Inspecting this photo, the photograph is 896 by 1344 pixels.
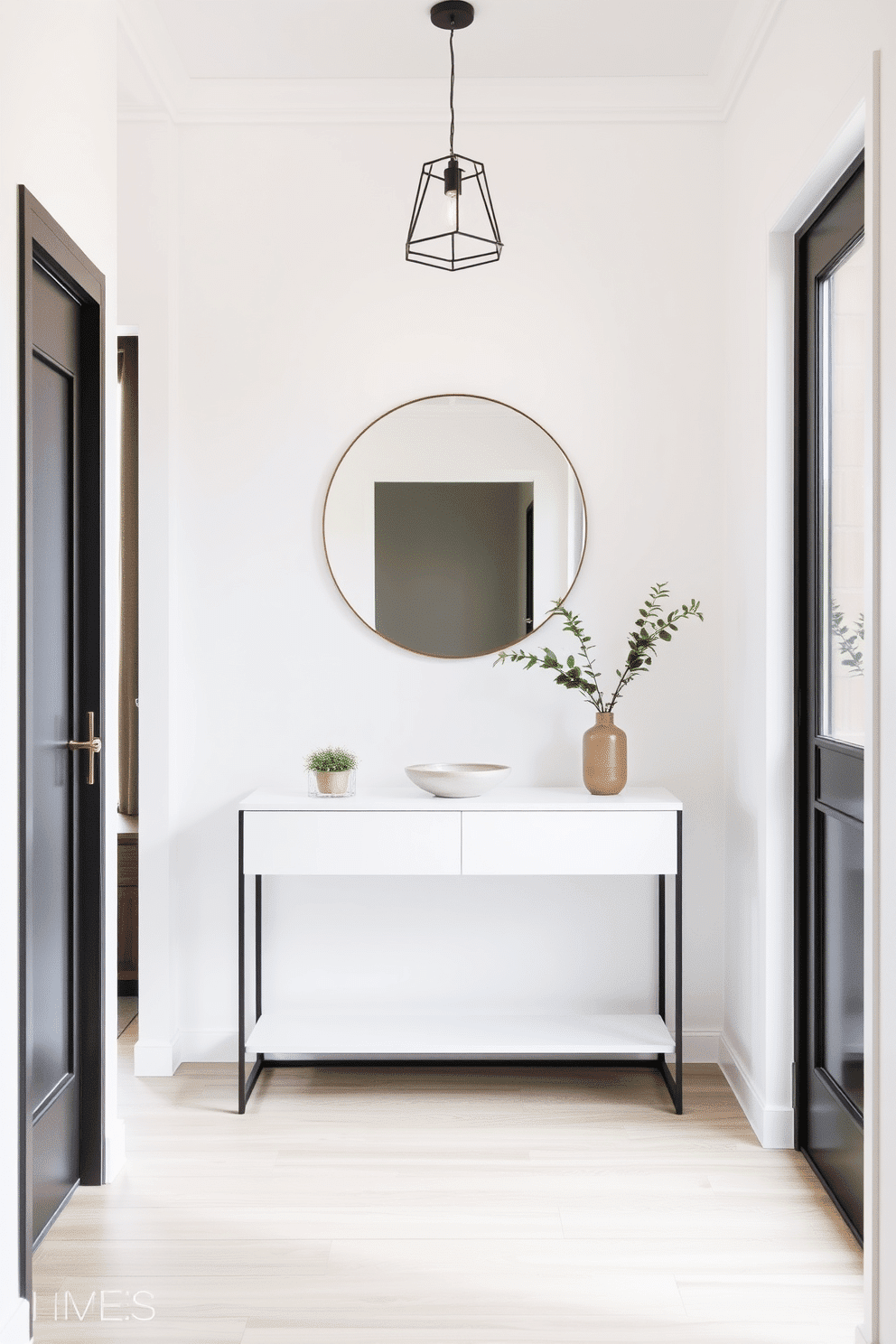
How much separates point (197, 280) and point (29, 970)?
2.10 meters

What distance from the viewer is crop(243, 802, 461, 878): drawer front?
283cm

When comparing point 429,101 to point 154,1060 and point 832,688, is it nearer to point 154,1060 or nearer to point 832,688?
point 832,688

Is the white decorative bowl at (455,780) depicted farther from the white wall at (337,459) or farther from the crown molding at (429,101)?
the crown molding at (429,101)

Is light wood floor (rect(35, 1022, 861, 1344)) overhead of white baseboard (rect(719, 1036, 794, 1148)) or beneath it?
beneath

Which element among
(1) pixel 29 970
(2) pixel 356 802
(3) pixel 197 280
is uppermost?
(3) pixel 197 280

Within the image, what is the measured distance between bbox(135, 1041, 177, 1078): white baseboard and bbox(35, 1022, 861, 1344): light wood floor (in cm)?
8

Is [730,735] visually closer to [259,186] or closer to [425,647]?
[425,647]

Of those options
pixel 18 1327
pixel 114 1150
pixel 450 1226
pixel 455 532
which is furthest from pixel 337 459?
pixel 18 1327

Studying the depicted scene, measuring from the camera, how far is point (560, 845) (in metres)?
2.83

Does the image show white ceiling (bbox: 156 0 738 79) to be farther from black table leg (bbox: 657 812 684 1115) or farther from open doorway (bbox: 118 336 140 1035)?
black table leg (bbox: 657 812 684 1115)

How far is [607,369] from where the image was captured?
10.5 ft

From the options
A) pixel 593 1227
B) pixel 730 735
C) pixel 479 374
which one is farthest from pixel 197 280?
pixel 593 1227

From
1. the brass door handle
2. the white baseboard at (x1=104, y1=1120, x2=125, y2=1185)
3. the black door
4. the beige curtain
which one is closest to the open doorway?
the beige curtain

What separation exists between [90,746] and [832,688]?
170cm
